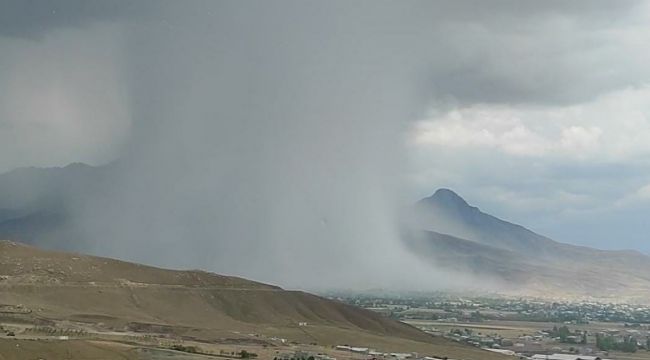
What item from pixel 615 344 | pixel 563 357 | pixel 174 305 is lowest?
pixel 563 357

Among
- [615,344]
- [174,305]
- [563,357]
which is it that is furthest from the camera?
[615,344]

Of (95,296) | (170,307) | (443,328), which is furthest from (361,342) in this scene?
(443,328)

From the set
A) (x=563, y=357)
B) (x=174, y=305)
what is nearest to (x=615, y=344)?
(x=563, y=357)

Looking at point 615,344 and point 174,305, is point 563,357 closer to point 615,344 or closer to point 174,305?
point 615,344

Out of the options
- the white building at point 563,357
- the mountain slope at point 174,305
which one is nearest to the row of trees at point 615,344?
the white building at point 563,357

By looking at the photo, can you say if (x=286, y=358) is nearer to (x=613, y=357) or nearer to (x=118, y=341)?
(x=118, y=341)

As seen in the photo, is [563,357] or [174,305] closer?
[563,357]

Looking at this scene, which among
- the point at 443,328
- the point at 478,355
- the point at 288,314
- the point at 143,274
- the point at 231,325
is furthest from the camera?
the point at 443,328

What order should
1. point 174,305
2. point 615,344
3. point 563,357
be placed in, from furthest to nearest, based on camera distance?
point 615,344, point 174,305, point 563,357

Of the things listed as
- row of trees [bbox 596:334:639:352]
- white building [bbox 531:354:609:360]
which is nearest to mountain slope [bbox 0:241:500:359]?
white building [bbox 531:354:609:360]

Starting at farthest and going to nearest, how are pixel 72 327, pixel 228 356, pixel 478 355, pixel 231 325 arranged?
1. pixel 231 325
2. pixel 478 355
3. pixel 72 327
4. pixel 228 356

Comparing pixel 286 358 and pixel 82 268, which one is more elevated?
pixel 82 268
